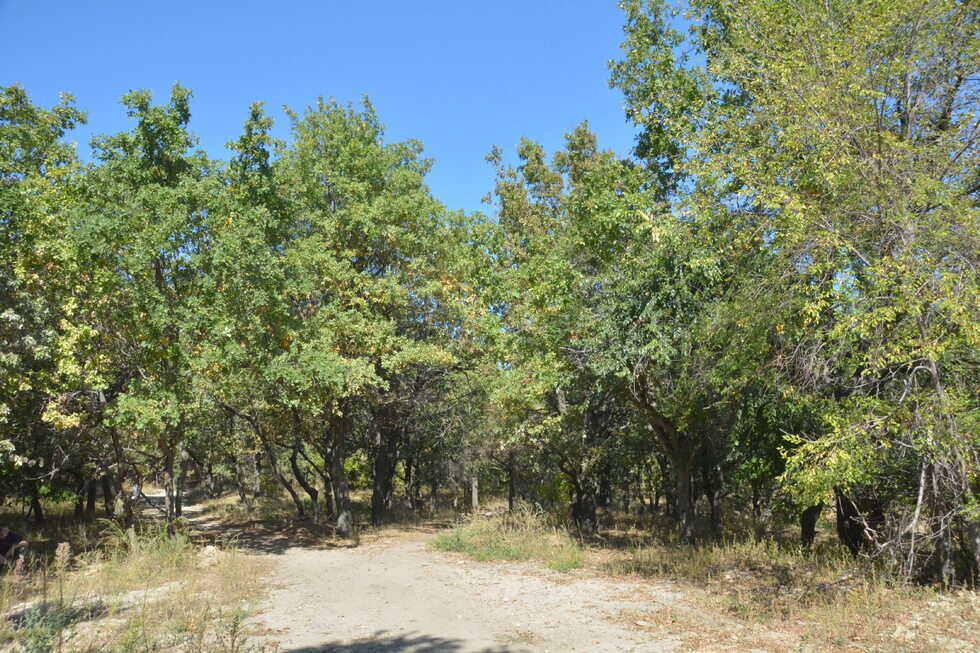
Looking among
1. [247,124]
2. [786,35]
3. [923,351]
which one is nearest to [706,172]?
[786,35]

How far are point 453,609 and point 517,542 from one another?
5.82 m

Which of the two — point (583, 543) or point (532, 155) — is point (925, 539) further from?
point (532, 155)

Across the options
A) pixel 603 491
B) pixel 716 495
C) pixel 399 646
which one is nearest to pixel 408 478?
pixel 603 491

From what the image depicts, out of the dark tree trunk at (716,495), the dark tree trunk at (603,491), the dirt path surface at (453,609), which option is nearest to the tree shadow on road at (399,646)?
the dirt path surface at (453,609)

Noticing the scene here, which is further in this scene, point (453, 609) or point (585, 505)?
point (585, 505)

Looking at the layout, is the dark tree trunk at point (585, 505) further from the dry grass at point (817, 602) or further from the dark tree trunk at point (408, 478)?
the dark tree trunk at point (408, 478)

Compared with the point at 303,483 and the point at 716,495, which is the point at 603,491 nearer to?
the point at 716,495

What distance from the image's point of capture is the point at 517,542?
15062 mm

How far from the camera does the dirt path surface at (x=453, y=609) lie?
743 centimetres

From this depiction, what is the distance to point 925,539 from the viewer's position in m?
8.03

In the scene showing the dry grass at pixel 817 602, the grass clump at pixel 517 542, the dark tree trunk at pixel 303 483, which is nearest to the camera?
the dry grass at pixel 817 602

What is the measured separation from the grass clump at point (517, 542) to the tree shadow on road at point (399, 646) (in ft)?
19.0

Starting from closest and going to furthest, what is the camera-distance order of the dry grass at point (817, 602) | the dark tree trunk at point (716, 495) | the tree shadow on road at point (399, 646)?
the dry grass at point (817, 602) < the tree shadow on road at point (399, 646) < the dark tree trunk at point (716, 495)

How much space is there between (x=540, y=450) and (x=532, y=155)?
10.4 meters
